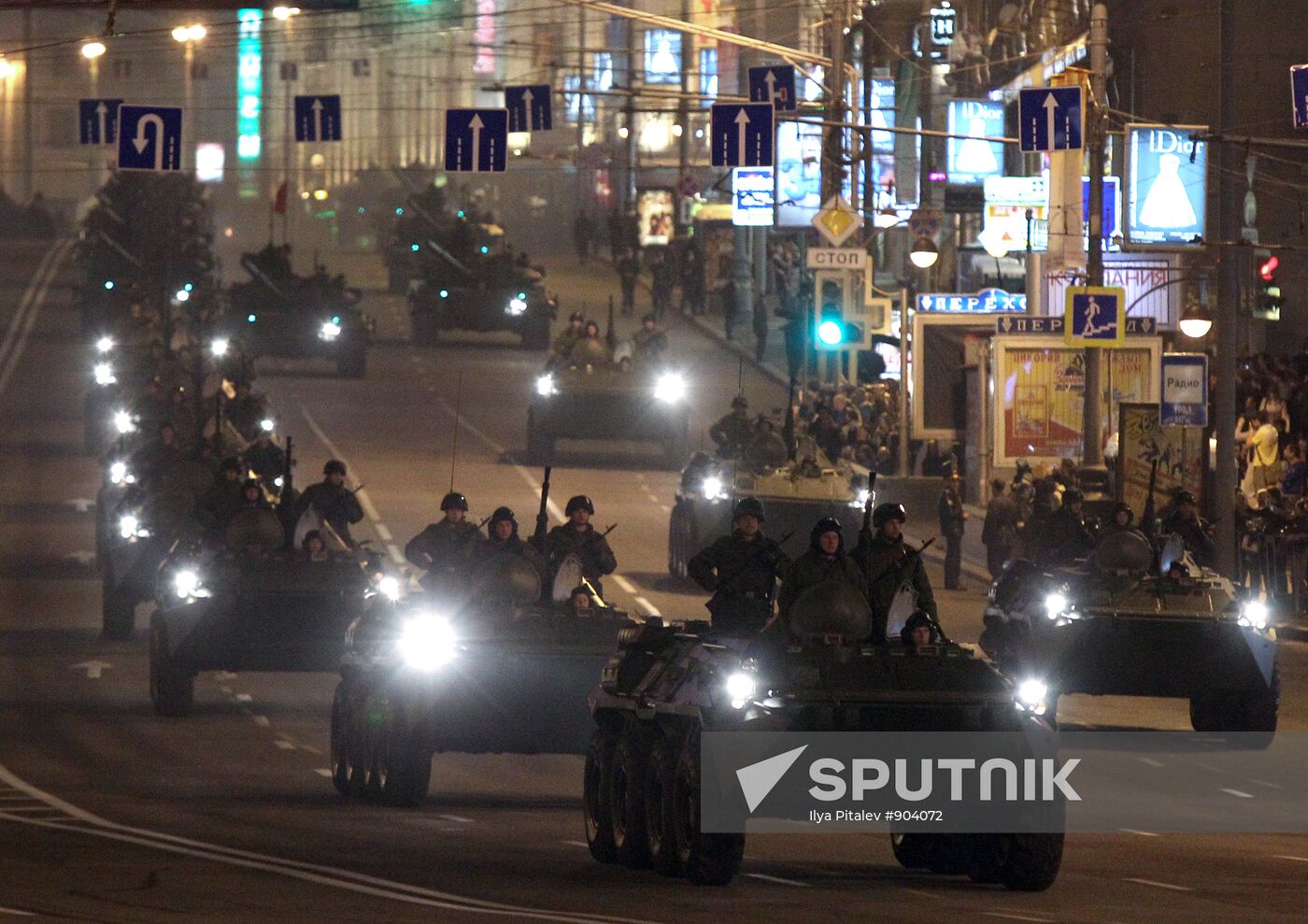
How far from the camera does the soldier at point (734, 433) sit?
33719 millimetres

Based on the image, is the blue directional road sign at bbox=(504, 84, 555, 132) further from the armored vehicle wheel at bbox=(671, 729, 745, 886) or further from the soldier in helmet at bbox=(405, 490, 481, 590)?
the armored vehicle wheel at bbox=(671, 729, 745, 886)

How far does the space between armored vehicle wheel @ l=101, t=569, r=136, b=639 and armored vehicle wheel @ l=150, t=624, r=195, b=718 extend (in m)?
5.07

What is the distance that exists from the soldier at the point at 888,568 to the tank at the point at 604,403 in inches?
1092

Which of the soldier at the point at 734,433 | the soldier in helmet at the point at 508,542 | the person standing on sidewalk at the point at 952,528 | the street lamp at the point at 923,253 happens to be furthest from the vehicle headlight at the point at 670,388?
the soldier in helmet at the point at 508,542

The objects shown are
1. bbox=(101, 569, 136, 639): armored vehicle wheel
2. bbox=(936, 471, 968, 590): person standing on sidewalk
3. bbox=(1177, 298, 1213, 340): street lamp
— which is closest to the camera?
bbox=(101, 569, 136, 639): armored vehicle wheel

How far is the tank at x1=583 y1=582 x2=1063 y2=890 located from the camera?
42.9ft

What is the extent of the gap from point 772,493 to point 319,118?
825 cm

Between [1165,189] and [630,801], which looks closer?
[630,801]

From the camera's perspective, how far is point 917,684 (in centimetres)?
1328

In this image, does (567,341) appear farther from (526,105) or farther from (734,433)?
(734,433)

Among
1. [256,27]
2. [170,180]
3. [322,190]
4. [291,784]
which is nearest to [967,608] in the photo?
[291,784]

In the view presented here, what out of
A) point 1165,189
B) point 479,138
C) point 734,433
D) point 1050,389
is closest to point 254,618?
point 479,138

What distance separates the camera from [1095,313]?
32.7 meters

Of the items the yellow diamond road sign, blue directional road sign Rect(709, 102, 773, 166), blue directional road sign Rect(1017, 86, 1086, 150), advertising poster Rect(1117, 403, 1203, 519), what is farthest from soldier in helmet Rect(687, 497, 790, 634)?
the yellow diamond road sign
